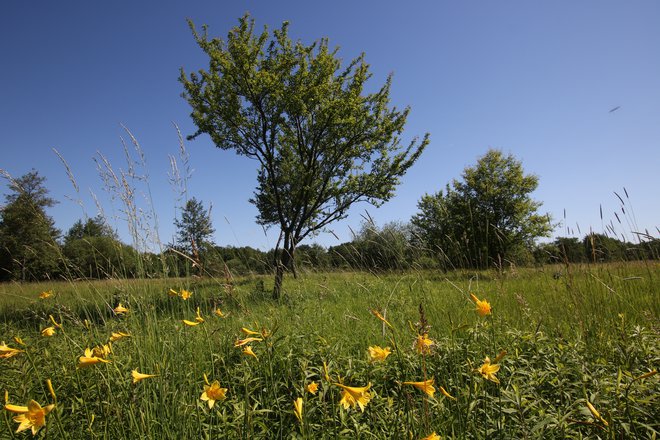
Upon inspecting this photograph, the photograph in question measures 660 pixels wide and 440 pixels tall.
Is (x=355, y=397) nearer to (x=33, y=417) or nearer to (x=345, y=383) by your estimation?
(x=345, y=383)

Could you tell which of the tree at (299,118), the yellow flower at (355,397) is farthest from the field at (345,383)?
the tree at (299,118)

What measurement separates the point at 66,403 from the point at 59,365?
81 centimetres

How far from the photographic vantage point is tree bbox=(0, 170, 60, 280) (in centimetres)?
244

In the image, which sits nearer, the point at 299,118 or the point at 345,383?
the point at 345,383

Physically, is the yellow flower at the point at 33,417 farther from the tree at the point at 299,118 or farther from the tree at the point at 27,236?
the tree at the point at 299,118

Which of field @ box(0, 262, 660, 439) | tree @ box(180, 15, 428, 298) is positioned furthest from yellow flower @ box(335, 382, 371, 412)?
tree @ box(180, 15, 428, 298)

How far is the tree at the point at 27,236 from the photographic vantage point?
2445mm

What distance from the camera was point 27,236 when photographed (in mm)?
6367

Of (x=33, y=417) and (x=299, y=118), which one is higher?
(x=299, y=118)

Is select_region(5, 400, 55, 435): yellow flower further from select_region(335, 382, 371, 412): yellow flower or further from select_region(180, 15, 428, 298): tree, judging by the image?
select_region(180, 15, 428, 298): tree

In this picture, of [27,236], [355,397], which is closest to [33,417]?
[355,397]

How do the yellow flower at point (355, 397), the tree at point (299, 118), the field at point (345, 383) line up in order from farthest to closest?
the tree at point (299, 118)
the field at point (345, 383)
the yellow flower at point (355, 397)


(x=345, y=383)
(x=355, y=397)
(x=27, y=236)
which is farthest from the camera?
(x=27, y=236)

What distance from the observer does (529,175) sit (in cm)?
2003
